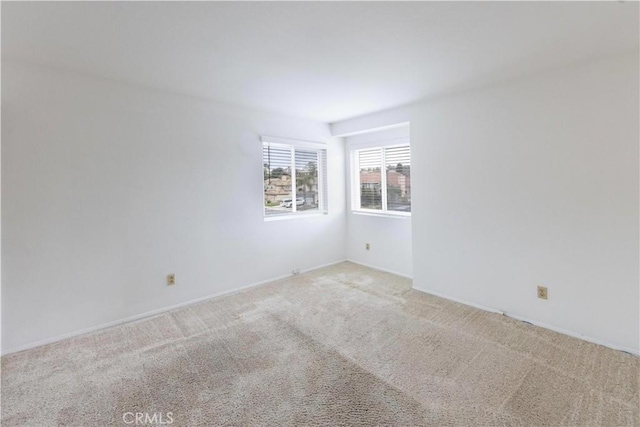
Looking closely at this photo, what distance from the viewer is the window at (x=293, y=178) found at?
4027 millimetres

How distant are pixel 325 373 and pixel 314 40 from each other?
2.26 meters

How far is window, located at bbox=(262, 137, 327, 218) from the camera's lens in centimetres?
403

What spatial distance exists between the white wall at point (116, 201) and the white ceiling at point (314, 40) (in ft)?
1.15

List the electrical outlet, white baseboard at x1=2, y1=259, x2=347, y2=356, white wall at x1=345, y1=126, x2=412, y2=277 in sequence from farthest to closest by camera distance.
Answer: white wall at x1=345, y1=126, x2=412, y2=277 → the electrical outlet → white baseboard at x1=2, y1=259, x2=347, y2=356

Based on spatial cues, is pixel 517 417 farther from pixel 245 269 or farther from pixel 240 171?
pixel 240 171

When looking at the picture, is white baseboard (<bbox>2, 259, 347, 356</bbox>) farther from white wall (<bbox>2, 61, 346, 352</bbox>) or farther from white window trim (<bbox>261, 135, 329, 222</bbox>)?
white window trim (<bbox>261, 135, 329, 222</bbox>)

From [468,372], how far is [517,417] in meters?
0.40

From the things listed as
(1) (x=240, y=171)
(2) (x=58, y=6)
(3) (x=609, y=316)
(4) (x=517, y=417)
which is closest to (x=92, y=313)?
(1) (x=240, y=171)

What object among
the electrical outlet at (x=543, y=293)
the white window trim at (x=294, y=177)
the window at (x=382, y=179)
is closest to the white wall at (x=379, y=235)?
the window at (x=382, y=179)

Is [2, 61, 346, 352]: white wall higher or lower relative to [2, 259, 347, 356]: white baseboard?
higher

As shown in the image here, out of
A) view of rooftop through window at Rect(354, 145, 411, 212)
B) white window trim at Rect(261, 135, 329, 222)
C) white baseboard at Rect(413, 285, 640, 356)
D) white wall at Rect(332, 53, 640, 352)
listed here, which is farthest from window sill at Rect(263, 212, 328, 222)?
white baseboard at Rect(413, 285, 640, 356)

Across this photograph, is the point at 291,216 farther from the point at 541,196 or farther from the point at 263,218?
the point at 541,196

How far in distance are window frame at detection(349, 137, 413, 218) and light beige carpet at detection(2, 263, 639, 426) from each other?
1780mm

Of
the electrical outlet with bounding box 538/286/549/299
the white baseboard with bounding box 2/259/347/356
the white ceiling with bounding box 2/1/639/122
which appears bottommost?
the white baseboard with bounding box 2/259/347/356
